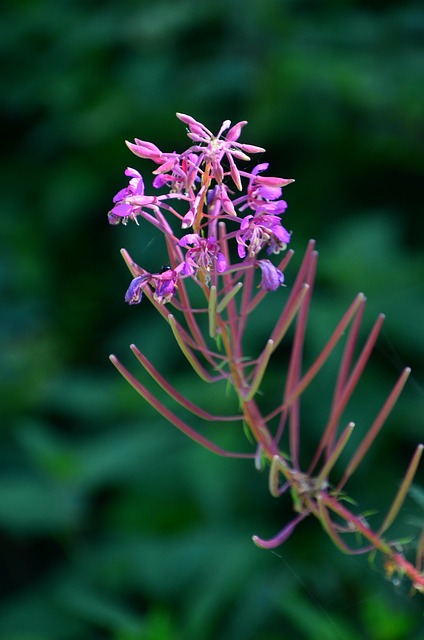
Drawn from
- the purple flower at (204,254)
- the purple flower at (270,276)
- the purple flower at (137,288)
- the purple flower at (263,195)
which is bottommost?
the purple flower at (137,288)

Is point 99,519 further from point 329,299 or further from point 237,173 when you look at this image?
point 237,173

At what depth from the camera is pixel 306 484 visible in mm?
827

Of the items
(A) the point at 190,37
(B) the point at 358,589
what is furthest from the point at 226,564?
(A) the point at 190,37

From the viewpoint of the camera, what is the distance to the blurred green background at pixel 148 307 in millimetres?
1706

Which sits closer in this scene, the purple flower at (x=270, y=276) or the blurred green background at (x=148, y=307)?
the purple flower at (x=270, y=276)

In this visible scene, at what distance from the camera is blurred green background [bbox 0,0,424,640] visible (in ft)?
5.60

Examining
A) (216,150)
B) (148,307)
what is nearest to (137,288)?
(216,150)

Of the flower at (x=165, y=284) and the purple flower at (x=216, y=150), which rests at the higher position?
the purple flower at (x=216, y=150)

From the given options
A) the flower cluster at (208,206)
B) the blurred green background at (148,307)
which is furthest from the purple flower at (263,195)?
the blurred green background at (148,307)

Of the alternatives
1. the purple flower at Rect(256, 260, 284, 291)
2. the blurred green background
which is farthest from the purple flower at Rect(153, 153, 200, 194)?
the blurred green background

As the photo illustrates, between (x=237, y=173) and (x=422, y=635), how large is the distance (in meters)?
1.00

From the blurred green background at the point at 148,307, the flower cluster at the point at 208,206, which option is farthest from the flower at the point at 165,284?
the blurred green background at the point at 148,307

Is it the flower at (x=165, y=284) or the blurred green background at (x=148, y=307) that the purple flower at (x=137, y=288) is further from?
the blurred green background at (x=148, y=307)

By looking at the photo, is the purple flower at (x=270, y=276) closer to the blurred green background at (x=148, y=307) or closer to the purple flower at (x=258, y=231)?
the purple flower at (x=258, y=231)
